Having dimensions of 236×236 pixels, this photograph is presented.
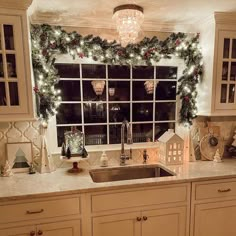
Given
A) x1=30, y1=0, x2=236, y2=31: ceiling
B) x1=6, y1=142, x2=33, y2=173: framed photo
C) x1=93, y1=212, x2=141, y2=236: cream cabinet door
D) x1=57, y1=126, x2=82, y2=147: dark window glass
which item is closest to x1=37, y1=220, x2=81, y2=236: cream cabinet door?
x1=93, y1=212, x2=141, y2=236: cream cabinet door

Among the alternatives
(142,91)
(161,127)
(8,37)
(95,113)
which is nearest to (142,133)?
(161,127)

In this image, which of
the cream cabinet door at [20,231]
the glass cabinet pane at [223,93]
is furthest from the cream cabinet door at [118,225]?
the glass cabinet pane at [223,93]

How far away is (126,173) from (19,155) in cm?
103

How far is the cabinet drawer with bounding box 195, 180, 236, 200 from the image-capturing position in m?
1.85

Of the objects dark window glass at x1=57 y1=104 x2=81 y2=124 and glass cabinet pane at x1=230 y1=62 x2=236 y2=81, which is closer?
glass cabinet pane at x1=230 y1=62 x2=236 y2=81

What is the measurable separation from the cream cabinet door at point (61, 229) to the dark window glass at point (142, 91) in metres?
1.38

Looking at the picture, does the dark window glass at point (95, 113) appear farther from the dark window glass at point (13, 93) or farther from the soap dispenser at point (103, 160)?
the dark window glass at point (13, 93)

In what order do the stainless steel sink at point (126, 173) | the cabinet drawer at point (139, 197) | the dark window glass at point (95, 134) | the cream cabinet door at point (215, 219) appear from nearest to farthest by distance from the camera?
the cabinet drawer at point (139, 197)
the cream cabinet door at point (215, 219)
the stainless steel sink at point (126, 173)
the dark window glass at point (95, 134)

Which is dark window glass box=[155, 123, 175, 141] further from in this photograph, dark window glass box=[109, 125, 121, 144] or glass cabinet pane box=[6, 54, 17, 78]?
glass cabinet pane box=[6, 54, 17, 78]

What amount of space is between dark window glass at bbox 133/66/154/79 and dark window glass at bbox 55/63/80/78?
619mm

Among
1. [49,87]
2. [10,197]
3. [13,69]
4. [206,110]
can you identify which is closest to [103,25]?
[49,87]

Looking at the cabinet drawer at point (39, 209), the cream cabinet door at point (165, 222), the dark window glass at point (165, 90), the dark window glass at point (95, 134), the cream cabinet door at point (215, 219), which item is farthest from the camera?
the dark window glass at point (165, 90)

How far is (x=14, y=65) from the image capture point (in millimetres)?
1729

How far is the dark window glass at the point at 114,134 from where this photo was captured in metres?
2.43
